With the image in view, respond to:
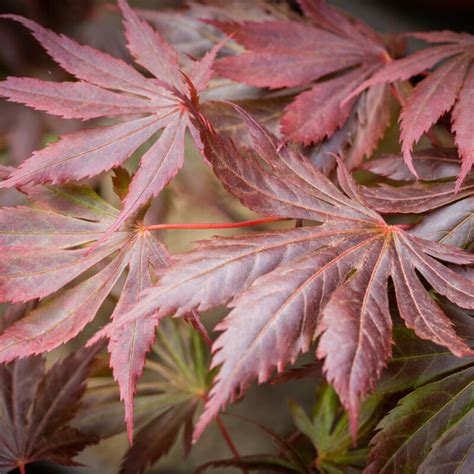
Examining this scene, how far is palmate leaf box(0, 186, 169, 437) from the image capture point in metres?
0.48

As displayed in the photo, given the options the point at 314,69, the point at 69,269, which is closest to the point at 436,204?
the point at 314,69

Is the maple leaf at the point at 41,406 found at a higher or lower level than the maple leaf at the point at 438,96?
lower

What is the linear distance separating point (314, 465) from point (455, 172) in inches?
16.5

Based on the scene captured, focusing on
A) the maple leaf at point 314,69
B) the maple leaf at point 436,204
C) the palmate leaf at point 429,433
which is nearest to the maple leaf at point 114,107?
the maple leaf at point 314,69

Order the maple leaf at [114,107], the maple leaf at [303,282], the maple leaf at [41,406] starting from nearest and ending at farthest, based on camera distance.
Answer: the maple leaf at [303,282] < the maple leaf at [114,107] < the maple leaf at [41,406]

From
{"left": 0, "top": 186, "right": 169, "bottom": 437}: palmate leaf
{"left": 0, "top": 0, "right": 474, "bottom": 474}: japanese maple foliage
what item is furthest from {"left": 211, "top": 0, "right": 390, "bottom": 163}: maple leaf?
{"left": 0, "top": 186, "right": 169, "bottom": 437}: palmate leaf

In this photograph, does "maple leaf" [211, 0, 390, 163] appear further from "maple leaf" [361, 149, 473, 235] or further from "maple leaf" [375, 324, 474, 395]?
"maple leaf" [375, 324, 474, 395]

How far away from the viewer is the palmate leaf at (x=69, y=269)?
476 mm

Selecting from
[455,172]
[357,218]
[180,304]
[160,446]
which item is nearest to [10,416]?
[160,446]

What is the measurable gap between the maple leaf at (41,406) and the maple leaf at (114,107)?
0.22 metres

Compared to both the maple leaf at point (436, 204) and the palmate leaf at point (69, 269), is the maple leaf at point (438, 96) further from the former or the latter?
the palmate leaf at point (69, 269)

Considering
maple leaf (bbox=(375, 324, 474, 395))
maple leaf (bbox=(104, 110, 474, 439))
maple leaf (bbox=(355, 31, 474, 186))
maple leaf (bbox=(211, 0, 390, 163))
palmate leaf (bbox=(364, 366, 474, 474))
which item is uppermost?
maple leaf (bbox=(211, 0, 390, 163))

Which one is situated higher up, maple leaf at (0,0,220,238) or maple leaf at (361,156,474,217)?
maple leaf at (0,0,220,238)

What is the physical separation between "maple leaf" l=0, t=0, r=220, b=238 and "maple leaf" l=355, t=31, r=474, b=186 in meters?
0.22
